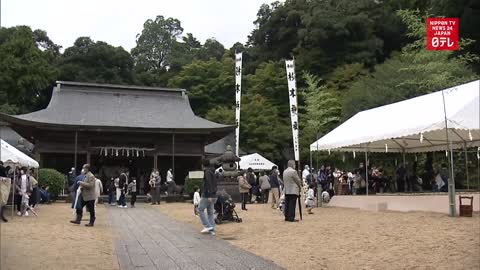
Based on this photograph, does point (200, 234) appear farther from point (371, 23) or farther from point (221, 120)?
point (371, 23)

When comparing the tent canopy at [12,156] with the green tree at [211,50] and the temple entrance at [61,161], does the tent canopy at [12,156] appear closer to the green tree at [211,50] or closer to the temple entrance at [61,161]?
the temple entrance at [61,161]

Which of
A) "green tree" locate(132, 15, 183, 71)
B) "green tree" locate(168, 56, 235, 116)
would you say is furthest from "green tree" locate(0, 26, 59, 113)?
"green tree" locate(168, 56, 235, 116)

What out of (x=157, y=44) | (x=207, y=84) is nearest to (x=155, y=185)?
(x=207, y=84)

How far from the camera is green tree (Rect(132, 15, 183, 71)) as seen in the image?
34.9 metres

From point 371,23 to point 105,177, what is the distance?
24550mm

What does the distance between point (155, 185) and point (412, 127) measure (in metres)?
12.9

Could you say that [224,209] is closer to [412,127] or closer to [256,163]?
[412,127]

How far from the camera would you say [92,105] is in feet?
107

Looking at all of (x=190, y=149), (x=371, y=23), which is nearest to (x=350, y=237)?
(x=190, y=149)

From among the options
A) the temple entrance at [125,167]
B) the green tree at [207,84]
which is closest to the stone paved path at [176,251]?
the temple entrance at [125,167]

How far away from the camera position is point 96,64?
47.7 metres

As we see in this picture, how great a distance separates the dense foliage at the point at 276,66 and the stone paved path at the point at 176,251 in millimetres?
19150

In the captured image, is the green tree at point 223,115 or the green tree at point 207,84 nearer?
the green tree at point 223,115

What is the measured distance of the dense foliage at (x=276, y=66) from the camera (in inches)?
1283
